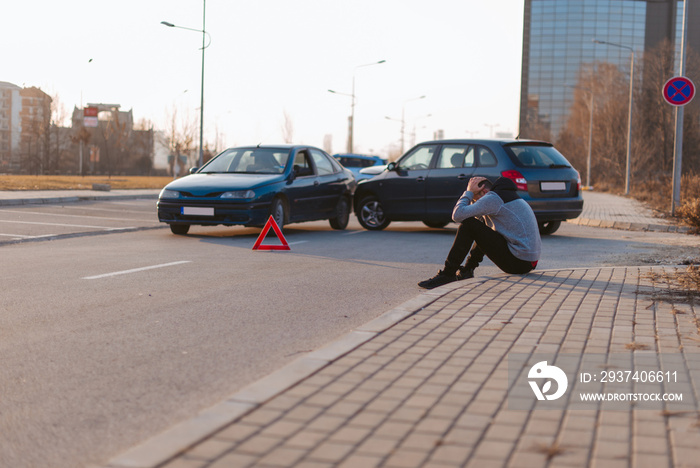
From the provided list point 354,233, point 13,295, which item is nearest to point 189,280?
point 13,295

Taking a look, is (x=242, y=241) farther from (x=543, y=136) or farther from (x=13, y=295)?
(x=543, y=136)

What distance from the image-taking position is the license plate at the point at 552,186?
14.3 meters

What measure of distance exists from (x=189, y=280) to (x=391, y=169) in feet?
25.7

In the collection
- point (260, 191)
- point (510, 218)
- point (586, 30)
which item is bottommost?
point (510, 218)

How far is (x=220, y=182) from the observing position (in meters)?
13.8

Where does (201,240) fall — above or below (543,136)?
below

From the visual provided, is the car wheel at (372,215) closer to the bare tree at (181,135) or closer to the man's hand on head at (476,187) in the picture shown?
the man's hand on head at (476,187)

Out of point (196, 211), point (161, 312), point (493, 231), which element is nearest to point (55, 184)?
point (196, 211)

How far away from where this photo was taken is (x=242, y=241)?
43.6ft

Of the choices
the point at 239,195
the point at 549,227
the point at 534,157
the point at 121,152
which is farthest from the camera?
the point at 121,152

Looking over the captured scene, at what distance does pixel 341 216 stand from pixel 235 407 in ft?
40.8

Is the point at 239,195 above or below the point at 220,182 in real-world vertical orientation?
below

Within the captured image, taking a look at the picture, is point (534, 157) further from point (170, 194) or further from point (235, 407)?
point (235, 407)

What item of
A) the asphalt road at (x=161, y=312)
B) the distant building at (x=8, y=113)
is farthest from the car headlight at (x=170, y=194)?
the distant building at (x=8, y=113)
